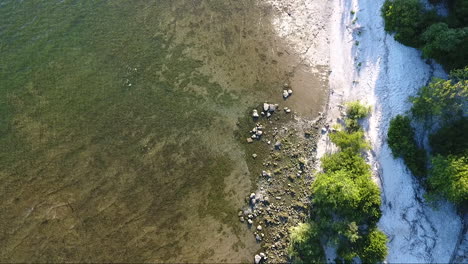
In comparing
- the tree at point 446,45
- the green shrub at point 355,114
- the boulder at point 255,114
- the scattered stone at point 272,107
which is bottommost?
the boulder at point 255,114

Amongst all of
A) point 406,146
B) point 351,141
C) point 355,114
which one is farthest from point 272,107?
point 406,146

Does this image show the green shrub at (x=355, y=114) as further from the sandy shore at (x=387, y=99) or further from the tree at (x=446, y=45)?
the tree at (x=446, y=45)

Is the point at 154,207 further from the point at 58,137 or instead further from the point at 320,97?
the point at 320,97

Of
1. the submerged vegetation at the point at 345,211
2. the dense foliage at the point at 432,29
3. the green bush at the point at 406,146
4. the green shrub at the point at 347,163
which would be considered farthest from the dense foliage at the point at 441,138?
the submerged vegetation at the point at 345,211

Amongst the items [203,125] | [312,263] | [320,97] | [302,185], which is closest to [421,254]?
[312,263]

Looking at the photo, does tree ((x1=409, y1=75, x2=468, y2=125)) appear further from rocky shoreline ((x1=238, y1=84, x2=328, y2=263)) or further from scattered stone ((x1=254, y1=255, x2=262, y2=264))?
scattered stone ((x1=254, y1=255, x2=262, y2=264))

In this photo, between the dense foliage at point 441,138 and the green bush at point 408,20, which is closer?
the dense foliage at point 441,138

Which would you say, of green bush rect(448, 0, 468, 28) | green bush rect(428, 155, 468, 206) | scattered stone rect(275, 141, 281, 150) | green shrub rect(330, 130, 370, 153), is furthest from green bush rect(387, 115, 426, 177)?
scattered stone rect(275, 141, 281, 150)
